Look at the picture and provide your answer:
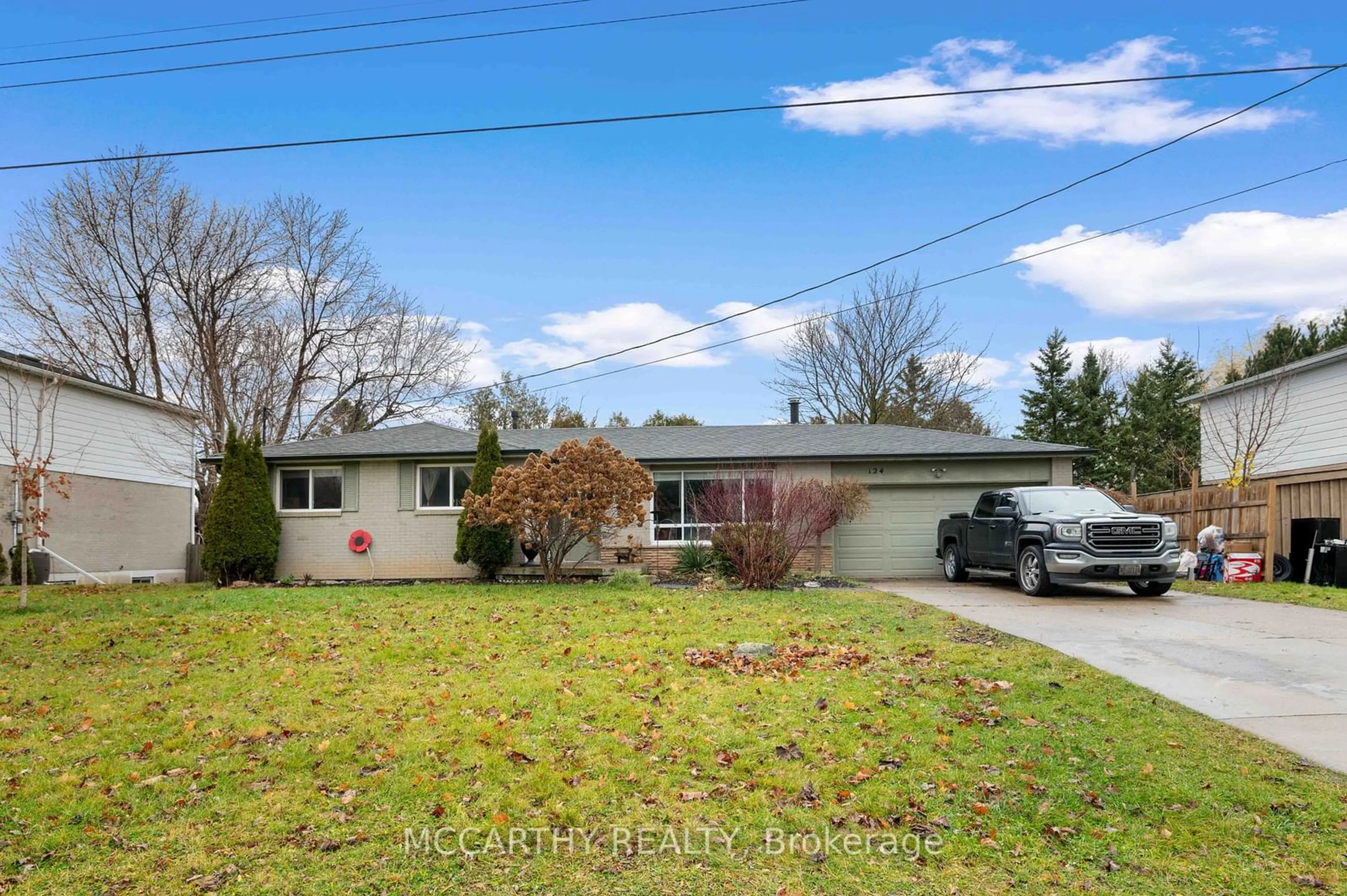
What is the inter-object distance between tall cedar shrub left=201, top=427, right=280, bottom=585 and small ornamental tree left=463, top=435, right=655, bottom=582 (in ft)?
16.1

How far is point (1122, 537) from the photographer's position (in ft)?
39.8

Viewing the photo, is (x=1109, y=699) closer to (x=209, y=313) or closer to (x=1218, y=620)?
(x=1218, y=620)

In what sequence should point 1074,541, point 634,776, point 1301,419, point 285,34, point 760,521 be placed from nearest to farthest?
point 634,776, point 285,34, point 1074,541, point 760,521, point 1301,419

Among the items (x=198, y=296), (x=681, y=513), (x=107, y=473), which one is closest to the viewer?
(x=681, y=513)

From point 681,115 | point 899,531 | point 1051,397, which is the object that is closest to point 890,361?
point 1051,397

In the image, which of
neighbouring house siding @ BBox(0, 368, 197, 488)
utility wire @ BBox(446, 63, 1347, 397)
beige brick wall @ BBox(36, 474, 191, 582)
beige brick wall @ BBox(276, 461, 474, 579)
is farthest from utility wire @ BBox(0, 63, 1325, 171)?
beige brick wall @ BBox(36, 474, 191, 582)

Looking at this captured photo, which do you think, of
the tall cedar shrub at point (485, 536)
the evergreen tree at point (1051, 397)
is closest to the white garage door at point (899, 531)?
the tall cedar shrub at point (485, 536)

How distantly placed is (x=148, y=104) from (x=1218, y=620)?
1950cm

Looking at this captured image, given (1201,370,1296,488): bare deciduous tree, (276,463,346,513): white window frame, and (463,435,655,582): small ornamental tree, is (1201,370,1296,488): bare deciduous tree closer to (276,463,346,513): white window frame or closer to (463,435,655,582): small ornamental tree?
(463,435,655,582): small ornamental tree

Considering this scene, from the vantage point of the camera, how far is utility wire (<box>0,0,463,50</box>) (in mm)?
11570

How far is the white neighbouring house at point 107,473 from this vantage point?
1794 cm

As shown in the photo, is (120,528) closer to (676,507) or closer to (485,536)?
(485,536)

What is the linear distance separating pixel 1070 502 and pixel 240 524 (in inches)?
602

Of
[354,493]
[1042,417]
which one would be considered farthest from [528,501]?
[1042,417]
